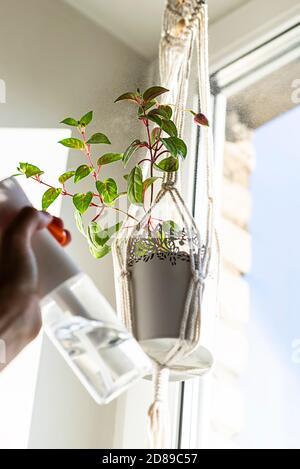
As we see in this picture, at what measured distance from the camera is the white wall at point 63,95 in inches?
59.7

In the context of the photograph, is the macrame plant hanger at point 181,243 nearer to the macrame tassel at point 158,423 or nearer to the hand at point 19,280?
the macrame tassel at point 158,423

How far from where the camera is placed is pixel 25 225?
693 mm

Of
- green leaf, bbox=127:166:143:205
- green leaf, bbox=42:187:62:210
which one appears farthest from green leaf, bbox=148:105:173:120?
green leaf, bbox=42:187:62:210

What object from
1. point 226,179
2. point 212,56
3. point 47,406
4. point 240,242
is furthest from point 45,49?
point 47,406

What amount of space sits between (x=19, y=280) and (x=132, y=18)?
138 centimetres

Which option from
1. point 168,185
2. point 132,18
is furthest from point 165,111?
point 132,18

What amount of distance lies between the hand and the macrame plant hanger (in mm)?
289

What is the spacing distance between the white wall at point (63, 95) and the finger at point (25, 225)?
83 centimetres

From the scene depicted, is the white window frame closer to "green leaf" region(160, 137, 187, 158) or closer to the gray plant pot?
"green leaf" region(160, 137, 187, 158)

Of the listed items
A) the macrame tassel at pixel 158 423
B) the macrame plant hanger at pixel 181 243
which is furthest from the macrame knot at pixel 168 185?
the macrame tassel at pixel 158 423

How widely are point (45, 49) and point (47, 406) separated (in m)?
0.86

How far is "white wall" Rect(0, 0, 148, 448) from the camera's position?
4.98 feet

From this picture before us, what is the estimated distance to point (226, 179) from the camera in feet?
5.44
